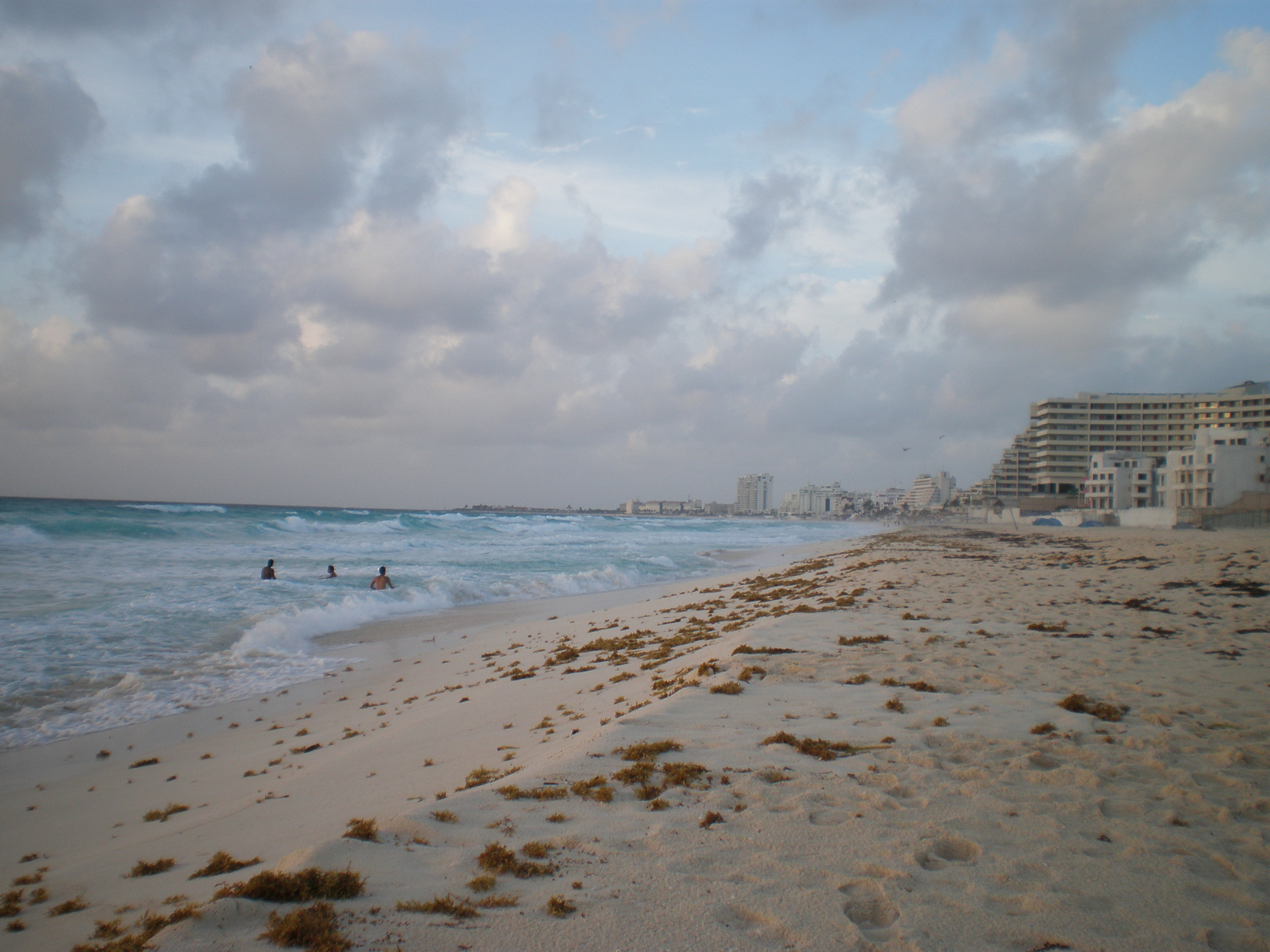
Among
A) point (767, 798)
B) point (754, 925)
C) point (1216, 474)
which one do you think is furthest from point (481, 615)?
point (1216, 474)

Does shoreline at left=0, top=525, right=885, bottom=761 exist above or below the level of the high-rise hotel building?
below

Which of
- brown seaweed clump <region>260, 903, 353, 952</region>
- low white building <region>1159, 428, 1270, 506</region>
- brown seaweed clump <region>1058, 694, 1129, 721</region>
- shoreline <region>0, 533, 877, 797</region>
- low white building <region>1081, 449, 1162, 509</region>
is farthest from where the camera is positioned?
low white building <region>1081, 449, 1162, 509</region>

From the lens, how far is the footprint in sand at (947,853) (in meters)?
3.45

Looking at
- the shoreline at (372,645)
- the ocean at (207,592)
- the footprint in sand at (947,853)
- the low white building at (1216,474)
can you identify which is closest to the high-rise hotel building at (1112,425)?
the low white building at (1216,474)

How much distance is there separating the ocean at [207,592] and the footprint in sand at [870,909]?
33.4ft

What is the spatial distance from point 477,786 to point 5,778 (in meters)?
6.44

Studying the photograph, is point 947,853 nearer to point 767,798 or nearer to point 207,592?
point 767,798

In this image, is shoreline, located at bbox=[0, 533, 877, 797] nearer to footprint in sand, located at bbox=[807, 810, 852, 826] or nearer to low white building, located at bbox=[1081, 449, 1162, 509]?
footprint in sand, located at bbox=[807, 810, 852, 826]

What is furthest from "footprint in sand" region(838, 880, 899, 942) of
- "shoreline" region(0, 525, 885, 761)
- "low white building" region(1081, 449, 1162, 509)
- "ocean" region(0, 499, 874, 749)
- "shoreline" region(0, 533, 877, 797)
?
"low white building" region(1081, 449, 1162, 509)

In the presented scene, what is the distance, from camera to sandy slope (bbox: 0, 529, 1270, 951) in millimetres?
2934

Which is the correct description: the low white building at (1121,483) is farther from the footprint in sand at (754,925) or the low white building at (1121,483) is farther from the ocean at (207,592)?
the footprint in sand at (754,925)

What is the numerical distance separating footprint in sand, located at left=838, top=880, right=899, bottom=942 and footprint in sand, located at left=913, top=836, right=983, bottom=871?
44 centimetres

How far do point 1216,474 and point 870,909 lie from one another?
239 feet

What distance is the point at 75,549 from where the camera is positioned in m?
31.1
